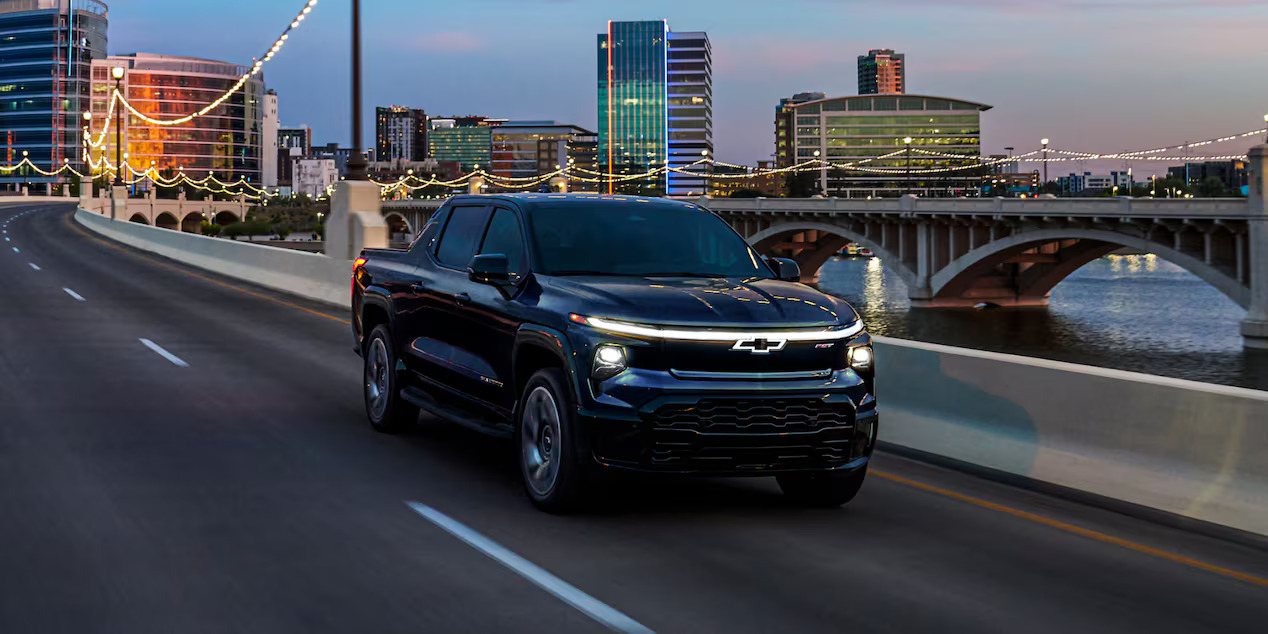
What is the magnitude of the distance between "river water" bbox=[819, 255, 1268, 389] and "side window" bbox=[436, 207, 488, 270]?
38.8 metres

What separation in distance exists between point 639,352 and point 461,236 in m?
2.82

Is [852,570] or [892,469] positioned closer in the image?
[852,570]

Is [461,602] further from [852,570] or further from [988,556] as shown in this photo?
[988,556]

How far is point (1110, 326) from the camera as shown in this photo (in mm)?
64750

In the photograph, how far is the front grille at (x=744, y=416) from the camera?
259 inches

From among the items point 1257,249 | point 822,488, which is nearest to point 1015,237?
point 1257,249

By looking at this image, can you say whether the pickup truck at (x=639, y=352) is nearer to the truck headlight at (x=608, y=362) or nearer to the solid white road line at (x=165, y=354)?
the truck headlight at (x=608, y=362)

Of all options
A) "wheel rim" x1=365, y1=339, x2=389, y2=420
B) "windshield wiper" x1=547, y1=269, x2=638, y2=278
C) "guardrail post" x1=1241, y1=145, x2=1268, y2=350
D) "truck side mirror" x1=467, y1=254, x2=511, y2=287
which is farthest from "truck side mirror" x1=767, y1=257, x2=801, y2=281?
"guardrail post" x1=1241, y1=145, x2=1268, y2=350

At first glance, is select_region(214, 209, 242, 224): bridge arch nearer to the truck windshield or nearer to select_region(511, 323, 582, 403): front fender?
the truck windshield

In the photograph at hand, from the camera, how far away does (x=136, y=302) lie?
74.9 ft

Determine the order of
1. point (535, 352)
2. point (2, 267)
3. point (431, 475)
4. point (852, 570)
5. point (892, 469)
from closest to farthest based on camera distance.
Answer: point (852, 570), point (535, 352), point (431, 475), point (892, 469), point (2, 267)

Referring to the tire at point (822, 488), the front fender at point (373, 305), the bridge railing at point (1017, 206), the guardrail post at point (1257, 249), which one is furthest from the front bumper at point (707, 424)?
the bridge railing at point (1017, 206)

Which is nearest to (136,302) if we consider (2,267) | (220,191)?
(2,267)

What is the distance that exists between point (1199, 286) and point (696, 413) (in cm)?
9507
